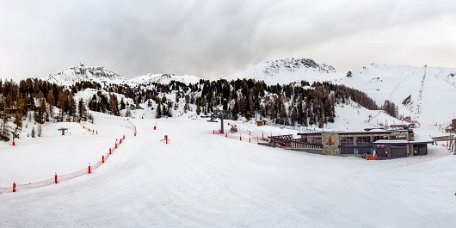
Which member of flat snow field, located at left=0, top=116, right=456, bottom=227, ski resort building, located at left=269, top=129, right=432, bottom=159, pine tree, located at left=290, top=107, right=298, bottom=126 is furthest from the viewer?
pine tree, located at left=290, top=107, right=298, bottom=126

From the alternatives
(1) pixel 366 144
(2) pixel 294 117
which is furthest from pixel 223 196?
(2) pixel 294 117

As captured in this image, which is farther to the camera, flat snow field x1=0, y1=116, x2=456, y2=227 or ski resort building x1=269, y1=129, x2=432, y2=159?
ski resort building x1=269, y1=129, x2=432, y2=159

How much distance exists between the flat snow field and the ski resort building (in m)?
16.4

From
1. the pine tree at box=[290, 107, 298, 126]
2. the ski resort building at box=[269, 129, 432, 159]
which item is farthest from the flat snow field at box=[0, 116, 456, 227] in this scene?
the pine tree at box=[290, 107, 298, 126]

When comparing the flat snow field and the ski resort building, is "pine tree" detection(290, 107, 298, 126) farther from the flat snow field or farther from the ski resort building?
the flat snow field

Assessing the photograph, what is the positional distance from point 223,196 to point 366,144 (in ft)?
117

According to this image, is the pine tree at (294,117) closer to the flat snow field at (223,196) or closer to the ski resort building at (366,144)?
the ski resort building at (366,144)

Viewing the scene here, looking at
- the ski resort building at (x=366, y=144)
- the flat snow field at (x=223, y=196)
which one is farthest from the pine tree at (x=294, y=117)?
the flat snow field at (x=223, y=196)

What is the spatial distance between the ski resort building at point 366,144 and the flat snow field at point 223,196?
645 inches

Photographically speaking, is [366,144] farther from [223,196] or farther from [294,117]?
[294,117]

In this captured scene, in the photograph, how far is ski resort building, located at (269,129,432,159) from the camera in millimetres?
42584

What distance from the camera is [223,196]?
1672 cm

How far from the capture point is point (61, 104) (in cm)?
7825

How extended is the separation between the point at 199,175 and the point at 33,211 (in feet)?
35.5
